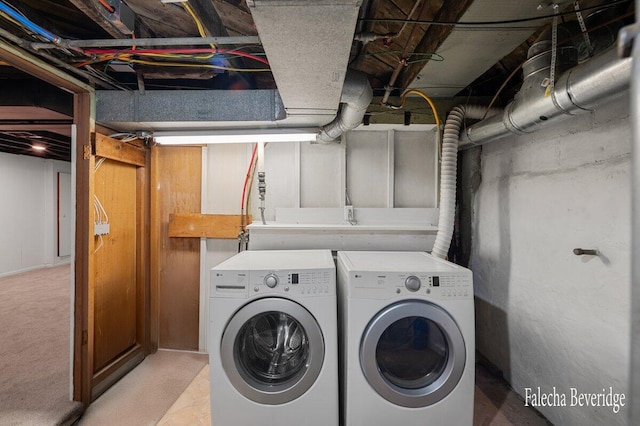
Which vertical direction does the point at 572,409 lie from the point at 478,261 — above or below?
below

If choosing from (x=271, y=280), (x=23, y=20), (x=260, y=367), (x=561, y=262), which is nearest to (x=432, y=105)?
(x=561, y=262)

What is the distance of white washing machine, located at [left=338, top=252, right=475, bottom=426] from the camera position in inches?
62.0

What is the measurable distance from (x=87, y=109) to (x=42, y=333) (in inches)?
105

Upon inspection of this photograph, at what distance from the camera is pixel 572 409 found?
5.28 ft

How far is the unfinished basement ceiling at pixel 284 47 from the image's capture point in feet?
4.23

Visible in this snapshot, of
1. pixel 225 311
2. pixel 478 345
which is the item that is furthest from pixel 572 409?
pixel 225 311

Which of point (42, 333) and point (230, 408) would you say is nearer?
point (230, 408)

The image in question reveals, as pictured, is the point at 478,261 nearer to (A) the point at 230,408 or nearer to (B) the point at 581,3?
(B) the point at 581,3

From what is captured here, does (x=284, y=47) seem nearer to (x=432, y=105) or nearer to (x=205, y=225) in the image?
(x=432, y=105)

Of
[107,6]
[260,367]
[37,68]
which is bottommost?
[260,367]

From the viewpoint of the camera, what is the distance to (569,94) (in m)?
1.37

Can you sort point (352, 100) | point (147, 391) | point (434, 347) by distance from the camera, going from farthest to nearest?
point (147, 391)
point (352, 100)
point (434, 347)

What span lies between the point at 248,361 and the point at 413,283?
3.50 feet

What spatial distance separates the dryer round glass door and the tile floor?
0.57 metres
